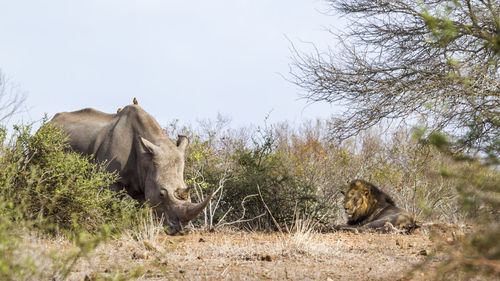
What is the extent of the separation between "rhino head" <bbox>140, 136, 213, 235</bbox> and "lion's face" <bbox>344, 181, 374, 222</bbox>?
4.07 meters

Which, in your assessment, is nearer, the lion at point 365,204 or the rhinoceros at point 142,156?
the rhinoceros at point 142,156

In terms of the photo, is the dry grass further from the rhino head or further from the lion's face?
the lion's face

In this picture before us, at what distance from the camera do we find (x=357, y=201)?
12.1 meters

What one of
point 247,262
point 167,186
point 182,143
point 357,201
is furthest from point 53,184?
point 357,201

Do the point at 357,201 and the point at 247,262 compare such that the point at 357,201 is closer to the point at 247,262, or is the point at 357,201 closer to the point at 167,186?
the point at 167,186

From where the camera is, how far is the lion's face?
12086 millimetres

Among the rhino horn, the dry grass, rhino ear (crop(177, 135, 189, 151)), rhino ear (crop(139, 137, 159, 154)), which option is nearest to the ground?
the dry grass

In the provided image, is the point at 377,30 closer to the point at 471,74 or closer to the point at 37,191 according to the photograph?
the point at 471,74

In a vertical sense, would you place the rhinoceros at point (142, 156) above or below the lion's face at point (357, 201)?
above

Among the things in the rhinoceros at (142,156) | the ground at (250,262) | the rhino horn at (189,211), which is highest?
the rhinoceros at (142,156)

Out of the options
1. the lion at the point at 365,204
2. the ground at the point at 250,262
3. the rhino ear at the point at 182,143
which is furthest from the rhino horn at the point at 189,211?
the lion at the point at 365,204

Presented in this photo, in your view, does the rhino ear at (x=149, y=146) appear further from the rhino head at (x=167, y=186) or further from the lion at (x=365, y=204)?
the lion at (x=365, y=204)

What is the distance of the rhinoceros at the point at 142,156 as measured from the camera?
9461 millimetres

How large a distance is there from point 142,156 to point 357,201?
4996 mm
